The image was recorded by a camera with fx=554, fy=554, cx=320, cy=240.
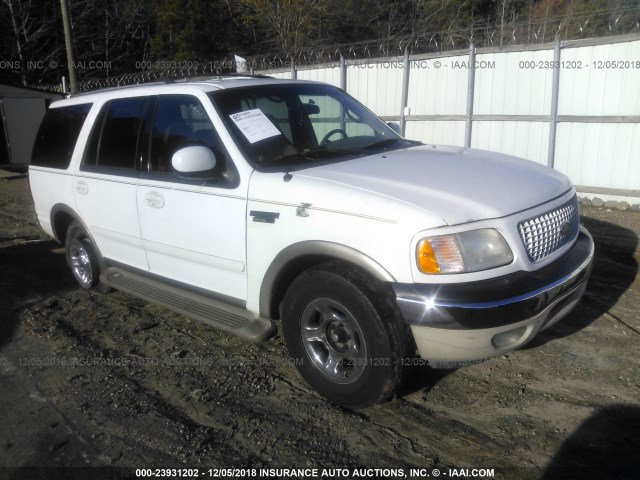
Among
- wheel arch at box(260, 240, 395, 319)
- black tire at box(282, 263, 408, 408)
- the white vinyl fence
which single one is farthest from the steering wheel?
the white vinyl fence

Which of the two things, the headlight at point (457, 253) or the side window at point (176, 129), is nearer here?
the headlight at point (457, 253)

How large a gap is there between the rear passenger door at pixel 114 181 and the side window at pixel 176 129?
188mm

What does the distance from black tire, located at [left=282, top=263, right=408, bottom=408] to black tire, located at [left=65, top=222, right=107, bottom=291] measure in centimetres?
275

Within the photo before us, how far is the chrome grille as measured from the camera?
9.92 feet

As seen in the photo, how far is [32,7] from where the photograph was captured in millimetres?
30297

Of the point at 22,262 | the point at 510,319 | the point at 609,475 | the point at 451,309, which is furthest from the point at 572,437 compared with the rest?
the point at 22,262

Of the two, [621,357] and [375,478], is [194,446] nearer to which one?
[375,478]

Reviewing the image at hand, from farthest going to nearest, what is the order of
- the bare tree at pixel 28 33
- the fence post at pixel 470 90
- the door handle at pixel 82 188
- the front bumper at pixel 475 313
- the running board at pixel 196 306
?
the bare tree at pixel 28 33, the fence post at pixel 470 90, the door handle at pixel 82 188, the running board at pixel 196 306, the front bumper at pixel 475 313

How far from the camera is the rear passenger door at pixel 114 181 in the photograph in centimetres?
448

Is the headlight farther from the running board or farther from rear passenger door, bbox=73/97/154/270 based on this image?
rear passenger door, bbox=73/97/154/270

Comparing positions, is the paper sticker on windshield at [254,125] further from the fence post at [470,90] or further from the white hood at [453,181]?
the fence post at [470,90]

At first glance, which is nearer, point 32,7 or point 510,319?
point 510,319

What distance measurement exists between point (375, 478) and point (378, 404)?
22.8 inches

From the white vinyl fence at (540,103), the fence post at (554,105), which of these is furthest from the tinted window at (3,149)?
the fence post at (554,105)
